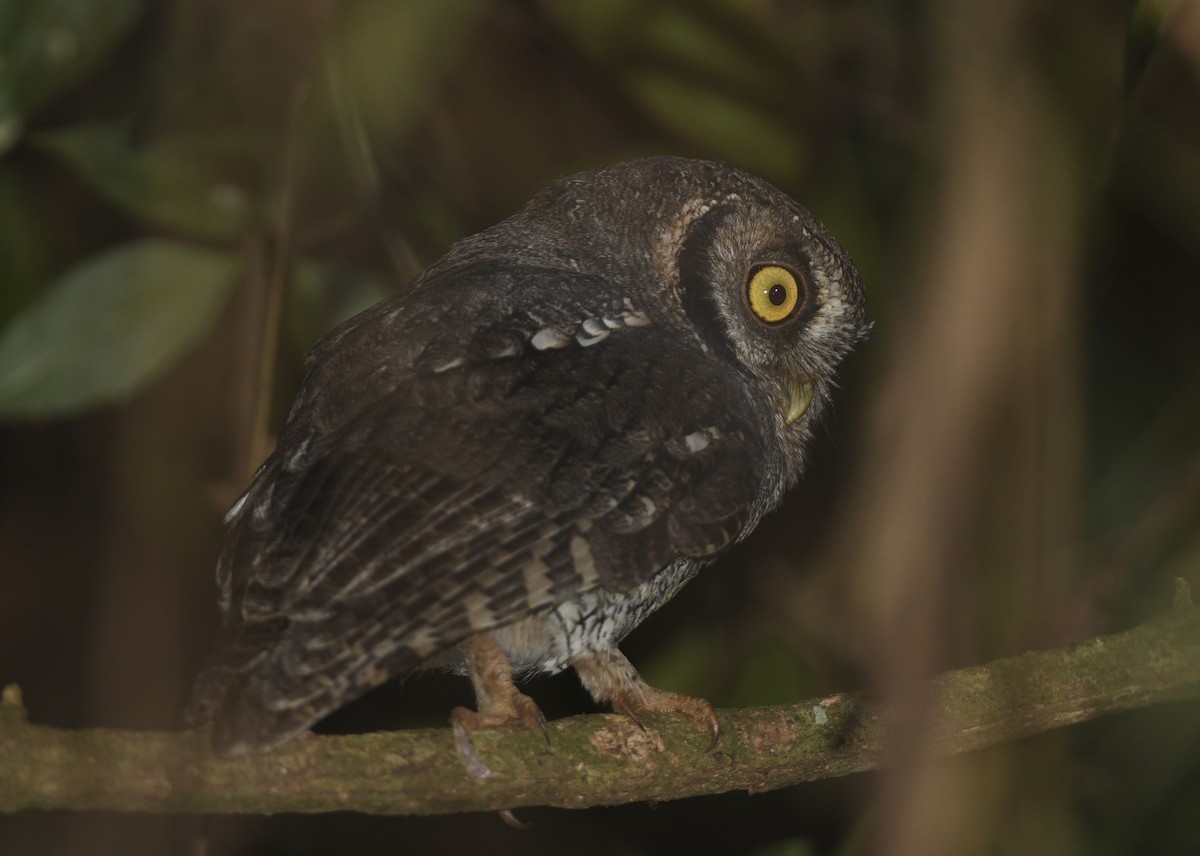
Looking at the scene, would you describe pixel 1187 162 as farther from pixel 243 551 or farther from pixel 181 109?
pixel 181 109

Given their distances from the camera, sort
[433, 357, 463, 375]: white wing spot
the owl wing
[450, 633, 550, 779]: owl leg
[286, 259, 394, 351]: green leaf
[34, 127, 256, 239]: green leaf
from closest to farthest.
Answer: the owl wing < [450, 633, 550, 779]: owl leg < [433, 357, 463, 375]: white wing spot < [34, 127, 256, 239]: green leaf < [286, 259, 394, 351]: green leaf

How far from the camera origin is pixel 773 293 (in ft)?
9.23

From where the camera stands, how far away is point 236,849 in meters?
3.52

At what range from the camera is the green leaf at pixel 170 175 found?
2.82 m

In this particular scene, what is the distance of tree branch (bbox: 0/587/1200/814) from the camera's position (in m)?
1.78

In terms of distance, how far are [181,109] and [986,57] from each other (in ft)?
7.55

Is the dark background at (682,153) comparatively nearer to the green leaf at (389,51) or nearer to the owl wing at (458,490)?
the green leaf at (389,51)

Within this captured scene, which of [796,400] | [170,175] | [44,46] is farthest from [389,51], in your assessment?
[796,400]

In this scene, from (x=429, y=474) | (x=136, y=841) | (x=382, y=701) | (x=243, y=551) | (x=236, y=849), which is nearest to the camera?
(x=429, y=474)

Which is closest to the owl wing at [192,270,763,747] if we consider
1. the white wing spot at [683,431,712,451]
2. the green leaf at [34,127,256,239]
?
the white wing spot at [683,431,712,451]

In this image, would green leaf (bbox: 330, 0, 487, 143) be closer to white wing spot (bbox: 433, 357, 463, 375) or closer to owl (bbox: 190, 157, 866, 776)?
owl (bbox: 190, 157, 866, 776)

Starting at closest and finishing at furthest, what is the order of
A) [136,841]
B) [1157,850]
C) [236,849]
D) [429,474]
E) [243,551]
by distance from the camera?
[429,474]
[243,551]
[136,841]
[1157,850]
[236,849]

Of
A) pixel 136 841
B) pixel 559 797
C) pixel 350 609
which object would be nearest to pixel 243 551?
pixel 350 609

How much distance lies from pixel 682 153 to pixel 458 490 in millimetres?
2295
